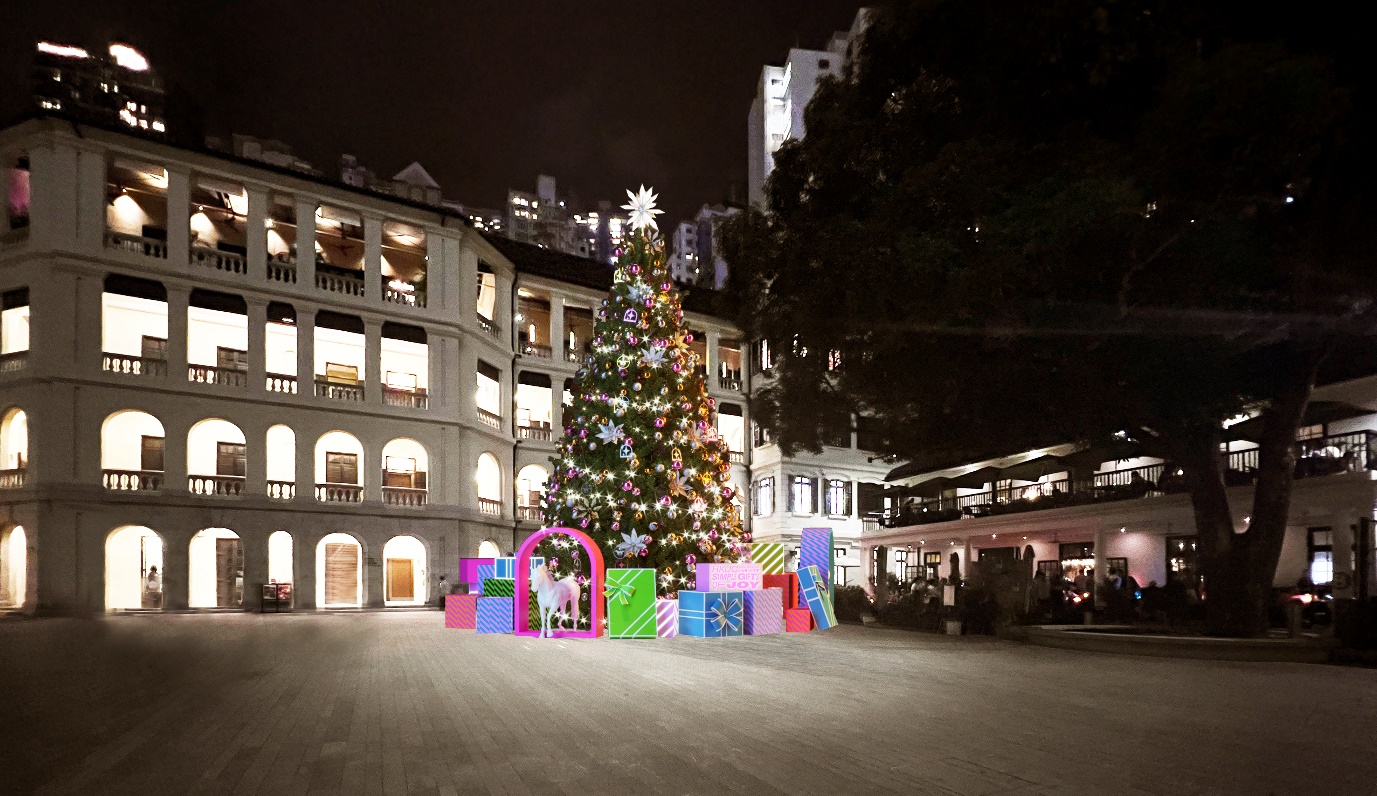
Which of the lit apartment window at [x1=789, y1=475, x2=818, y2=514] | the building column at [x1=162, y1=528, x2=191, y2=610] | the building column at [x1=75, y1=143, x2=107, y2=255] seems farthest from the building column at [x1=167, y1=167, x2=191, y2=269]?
the lit apartment window at [x1=789, y1=475, x2=818, y2=514]

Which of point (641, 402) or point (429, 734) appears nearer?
point (429, 734)

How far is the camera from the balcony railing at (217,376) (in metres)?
28.5

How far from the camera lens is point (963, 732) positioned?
23.9ft

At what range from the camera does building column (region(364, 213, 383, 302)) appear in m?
32.1

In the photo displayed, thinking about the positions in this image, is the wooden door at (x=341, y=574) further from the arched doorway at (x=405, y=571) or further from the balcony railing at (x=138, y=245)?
the balcony railing at (x=138, y=245)

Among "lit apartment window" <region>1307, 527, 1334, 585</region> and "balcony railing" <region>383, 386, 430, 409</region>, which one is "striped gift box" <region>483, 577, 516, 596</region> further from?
"lit apartment window" <region>1307, 527, 1334, 585</region>

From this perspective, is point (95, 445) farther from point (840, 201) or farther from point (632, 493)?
point (840, 201)

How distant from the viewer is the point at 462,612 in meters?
20.7

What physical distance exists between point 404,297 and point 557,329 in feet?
27.6

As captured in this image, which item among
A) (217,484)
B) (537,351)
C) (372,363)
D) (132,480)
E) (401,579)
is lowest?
(401,579)

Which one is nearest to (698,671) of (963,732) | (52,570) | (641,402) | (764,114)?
(963,732)

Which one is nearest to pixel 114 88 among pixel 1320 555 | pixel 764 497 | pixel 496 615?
pixel 764 497

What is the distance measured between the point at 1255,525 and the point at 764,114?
8529 centimetres

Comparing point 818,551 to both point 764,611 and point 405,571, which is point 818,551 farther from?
point 405,571
